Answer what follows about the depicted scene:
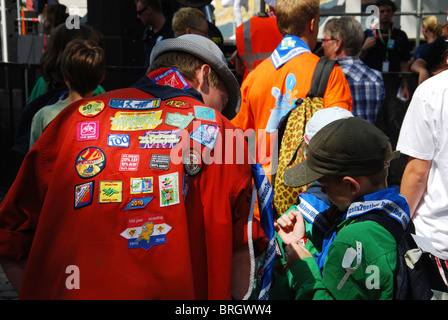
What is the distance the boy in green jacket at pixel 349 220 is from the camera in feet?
7.69

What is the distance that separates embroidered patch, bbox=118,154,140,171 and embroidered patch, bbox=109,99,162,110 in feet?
0.70

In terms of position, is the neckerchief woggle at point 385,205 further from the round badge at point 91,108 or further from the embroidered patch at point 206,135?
the round badge at point 91,108

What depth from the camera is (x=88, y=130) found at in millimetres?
2180

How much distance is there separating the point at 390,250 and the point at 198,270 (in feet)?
2.51

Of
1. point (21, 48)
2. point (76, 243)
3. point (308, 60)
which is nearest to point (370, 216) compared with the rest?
point (76, 243)

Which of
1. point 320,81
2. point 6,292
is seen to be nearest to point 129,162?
point 320,81

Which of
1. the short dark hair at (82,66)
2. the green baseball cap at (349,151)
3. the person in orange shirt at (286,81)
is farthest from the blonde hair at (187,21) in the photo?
the green baseball cap at (349,151)

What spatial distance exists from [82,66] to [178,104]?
234 centimetres

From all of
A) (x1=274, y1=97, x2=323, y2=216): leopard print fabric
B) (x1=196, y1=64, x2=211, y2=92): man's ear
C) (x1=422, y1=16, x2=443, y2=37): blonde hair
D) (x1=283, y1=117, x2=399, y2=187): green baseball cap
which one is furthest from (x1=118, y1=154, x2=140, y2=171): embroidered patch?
(x1=422, y1=16, x2=443, y2=37): blonde hair

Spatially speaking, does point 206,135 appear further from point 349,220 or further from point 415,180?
point 415,180

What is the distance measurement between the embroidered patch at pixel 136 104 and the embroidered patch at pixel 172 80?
14 centimetres

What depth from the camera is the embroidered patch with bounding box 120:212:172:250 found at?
2.05 metres
